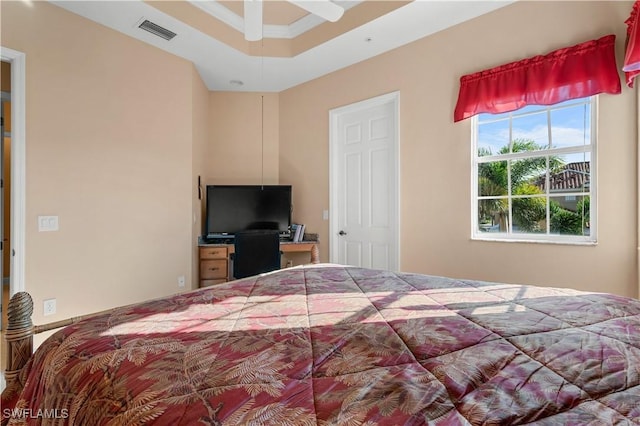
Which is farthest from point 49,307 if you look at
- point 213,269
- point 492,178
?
point 492,178

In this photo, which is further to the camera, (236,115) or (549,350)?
(236,115)

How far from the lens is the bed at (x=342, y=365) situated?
0.59m

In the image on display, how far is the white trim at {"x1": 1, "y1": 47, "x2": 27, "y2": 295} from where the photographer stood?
2527 mm

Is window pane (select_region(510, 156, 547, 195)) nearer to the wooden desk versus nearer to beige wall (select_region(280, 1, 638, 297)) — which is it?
beige wall (select_region(280, 1, 638, 297))

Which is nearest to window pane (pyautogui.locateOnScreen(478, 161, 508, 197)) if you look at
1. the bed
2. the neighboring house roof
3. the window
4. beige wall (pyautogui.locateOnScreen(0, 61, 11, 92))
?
the window

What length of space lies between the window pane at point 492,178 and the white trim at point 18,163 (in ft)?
12.7

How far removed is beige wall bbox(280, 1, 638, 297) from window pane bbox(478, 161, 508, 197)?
15 cm

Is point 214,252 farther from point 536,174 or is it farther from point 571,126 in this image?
point 571,126

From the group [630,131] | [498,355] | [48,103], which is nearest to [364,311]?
[498,355]

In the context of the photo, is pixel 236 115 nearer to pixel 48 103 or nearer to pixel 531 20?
pixel 48 103

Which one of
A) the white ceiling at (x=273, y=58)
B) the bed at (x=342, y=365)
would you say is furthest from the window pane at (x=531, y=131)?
the bed at (x=342, y=365)

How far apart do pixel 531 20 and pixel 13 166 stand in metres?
4.30

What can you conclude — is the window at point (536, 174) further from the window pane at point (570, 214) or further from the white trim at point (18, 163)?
the white trim at point (18, 163)

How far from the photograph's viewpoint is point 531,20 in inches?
106
